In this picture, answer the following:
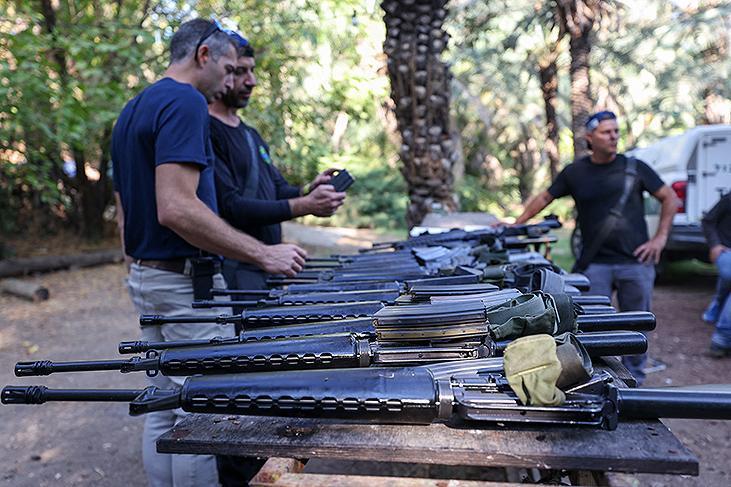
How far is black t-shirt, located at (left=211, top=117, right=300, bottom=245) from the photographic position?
2936 mm

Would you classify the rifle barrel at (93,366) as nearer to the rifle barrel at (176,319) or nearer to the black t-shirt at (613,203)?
the rifle barrel at (176,319)

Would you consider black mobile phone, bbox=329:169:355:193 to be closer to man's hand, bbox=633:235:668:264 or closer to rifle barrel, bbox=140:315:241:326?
rifle barrel, bbox=140:315:241:326

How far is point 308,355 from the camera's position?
143 centimetres

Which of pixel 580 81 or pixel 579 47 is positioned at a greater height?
pixel 579 47

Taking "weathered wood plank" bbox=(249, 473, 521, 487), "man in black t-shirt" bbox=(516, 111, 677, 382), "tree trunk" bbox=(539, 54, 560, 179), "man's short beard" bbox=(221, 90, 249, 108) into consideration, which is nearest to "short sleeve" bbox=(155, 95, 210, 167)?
"man's short beard" bbox=(221, 90, 249, 108)

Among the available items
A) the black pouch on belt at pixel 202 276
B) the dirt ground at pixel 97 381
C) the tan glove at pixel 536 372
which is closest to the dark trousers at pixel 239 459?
the black pouch on belt at pixel 202 276

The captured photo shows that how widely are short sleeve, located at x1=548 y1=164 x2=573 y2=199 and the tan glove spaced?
3.37 meters

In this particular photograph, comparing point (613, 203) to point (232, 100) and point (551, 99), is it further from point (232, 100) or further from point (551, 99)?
point (551, 99)

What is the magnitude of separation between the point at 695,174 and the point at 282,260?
7.76 meters

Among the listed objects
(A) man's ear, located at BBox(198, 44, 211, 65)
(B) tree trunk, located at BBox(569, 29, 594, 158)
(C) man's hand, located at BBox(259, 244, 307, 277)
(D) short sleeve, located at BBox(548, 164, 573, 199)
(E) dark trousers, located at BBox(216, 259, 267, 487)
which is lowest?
Result: (E) dark trousers, located at BBox(216, 259, 267, 487)

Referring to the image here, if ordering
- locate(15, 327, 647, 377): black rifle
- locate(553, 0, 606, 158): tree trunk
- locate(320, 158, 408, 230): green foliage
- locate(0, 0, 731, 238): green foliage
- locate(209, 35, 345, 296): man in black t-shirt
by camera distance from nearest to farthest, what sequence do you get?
locate(15, 327, 647, 377): black rifle < locate(209, 35, 345, 296): man in black t-shirt < locate(0, 0, 731, 238): green foliage < locate(553, 0, 606, 158): tree trunk < locate(320, 158, 408, 230): green foliage

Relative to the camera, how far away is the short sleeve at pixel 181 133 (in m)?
2.22

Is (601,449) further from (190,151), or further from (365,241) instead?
(365,241)

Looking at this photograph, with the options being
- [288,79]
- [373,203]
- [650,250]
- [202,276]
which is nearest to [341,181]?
[202,276]
